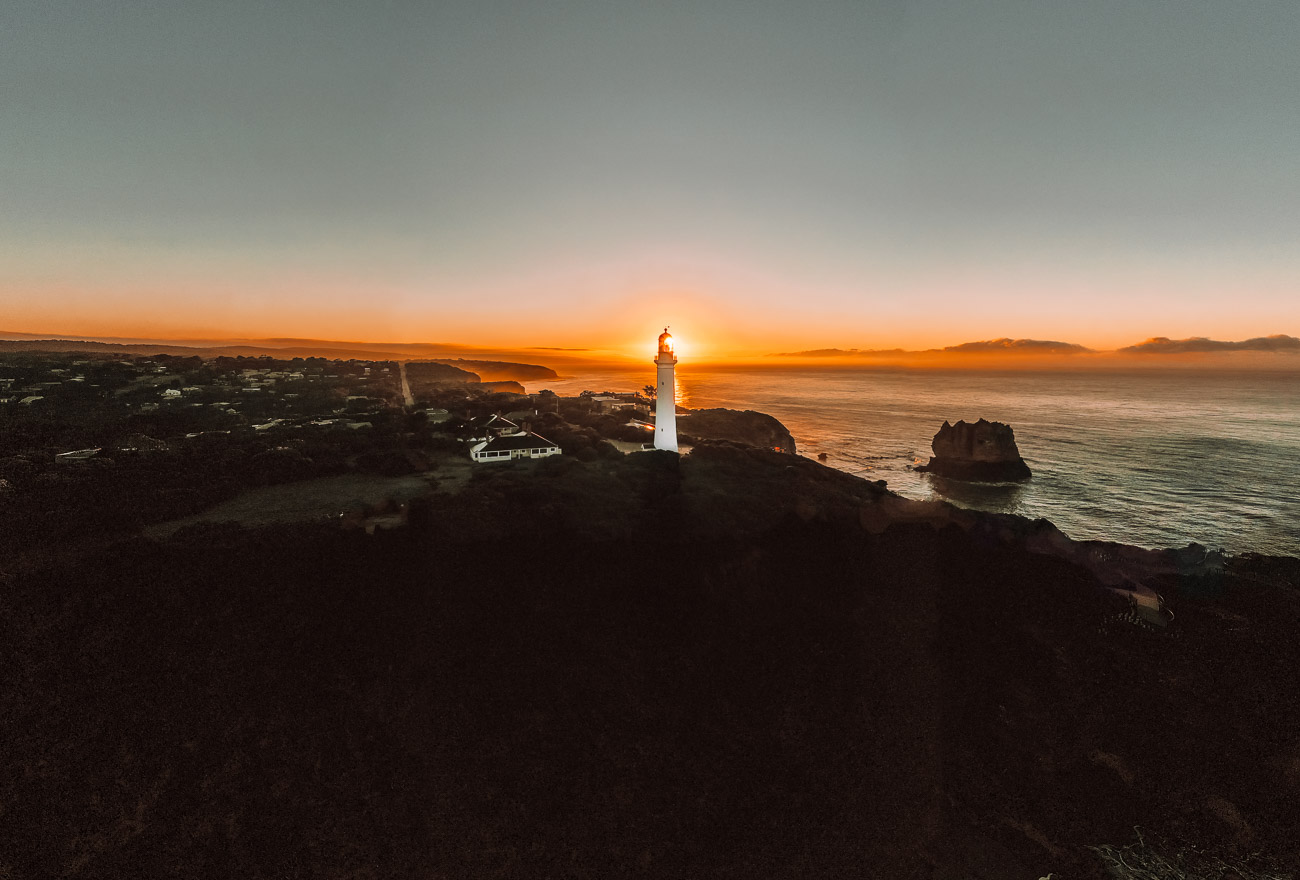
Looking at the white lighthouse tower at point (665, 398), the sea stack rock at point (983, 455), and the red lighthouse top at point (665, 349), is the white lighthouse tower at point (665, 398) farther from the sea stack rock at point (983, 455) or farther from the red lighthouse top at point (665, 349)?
the sea stack rock at point (983, 455)

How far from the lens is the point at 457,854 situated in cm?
963

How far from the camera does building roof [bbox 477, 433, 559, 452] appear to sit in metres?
29.3

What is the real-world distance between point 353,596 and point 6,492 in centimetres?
1700

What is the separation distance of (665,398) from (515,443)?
10.8 metres

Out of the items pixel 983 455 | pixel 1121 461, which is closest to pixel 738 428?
pixel 983 455

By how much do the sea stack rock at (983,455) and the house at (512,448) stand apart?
36876mm

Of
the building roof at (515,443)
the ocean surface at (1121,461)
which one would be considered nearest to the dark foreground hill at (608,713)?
the building roof at (515,443)

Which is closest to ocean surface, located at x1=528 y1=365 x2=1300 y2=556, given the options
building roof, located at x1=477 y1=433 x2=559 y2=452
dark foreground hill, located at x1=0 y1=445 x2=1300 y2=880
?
dark foreground hill, located at x1=0 y1=445 x2=1300 y2=880

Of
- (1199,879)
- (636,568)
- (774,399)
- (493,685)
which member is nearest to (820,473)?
(636,568)

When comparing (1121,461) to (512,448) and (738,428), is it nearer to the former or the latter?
(738,428)

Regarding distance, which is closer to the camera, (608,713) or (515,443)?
(608,713)

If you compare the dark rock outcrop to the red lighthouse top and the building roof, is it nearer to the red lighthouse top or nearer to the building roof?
the red lighthouse top

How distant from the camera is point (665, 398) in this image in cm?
3356

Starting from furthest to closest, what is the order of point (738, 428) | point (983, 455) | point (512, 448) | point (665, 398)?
point (738, 428) → point (983, 455) → point (665, 398) → point (512, 448)
